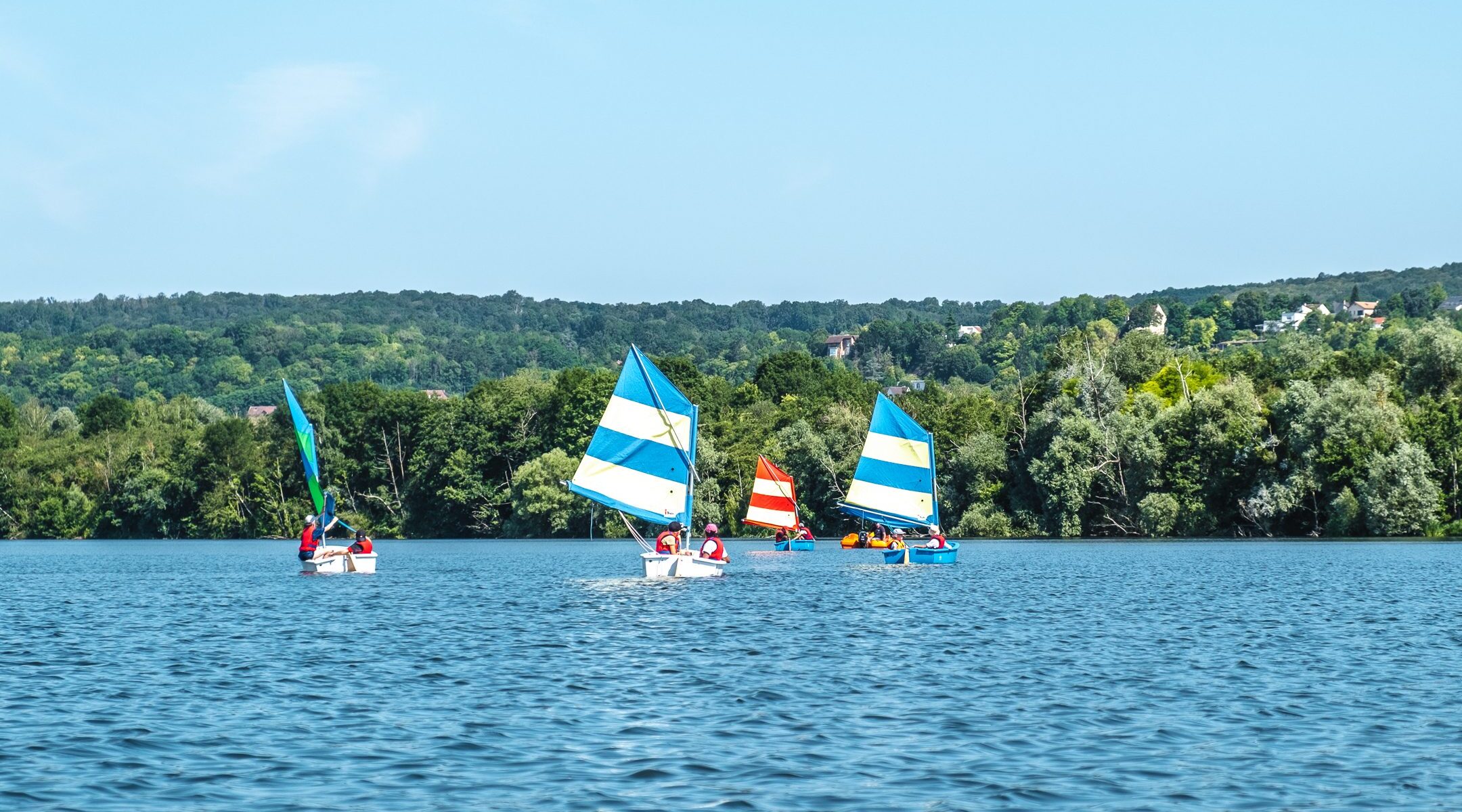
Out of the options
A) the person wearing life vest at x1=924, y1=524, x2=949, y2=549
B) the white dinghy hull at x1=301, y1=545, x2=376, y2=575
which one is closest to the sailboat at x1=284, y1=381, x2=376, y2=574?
the white dinghy hull at x1=301, y1=545, x2=376, y2=575

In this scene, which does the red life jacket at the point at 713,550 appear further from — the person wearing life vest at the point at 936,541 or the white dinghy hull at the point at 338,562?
the white dinghy hull at the point at 338,562

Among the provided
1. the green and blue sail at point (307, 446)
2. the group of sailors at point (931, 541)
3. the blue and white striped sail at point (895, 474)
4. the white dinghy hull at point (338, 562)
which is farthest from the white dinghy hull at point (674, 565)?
the blue and white striped sail at point (895, 474)

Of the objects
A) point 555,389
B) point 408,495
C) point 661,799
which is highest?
→ point 555,389

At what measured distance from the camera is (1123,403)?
335 feet

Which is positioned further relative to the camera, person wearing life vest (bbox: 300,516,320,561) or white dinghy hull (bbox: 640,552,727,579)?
person wearing life vest (bbox: 300,516,320,561)

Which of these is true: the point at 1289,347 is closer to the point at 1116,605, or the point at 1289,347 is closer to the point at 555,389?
the point at 555,389

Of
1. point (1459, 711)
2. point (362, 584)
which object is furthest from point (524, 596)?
point (1459, 711)

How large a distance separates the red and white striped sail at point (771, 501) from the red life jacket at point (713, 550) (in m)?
41.8

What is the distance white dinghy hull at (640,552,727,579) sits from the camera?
177 ft

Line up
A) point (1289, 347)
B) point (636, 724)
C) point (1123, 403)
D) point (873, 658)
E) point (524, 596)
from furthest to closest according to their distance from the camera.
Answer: point (1289, 347) → point (1123, 403) → point (524, 596) → point (873, 658) → point (636, 724)

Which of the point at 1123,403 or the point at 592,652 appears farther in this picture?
the point at 1123,403

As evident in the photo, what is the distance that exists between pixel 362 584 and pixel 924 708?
36.0 metres

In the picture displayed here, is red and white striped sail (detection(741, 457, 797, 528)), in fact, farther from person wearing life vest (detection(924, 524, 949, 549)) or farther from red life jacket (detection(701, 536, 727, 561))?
red life jacket (detection(701, 536, 727, 561))

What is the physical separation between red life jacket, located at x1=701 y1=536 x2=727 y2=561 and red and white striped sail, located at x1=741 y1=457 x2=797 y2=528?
41.8 metres
